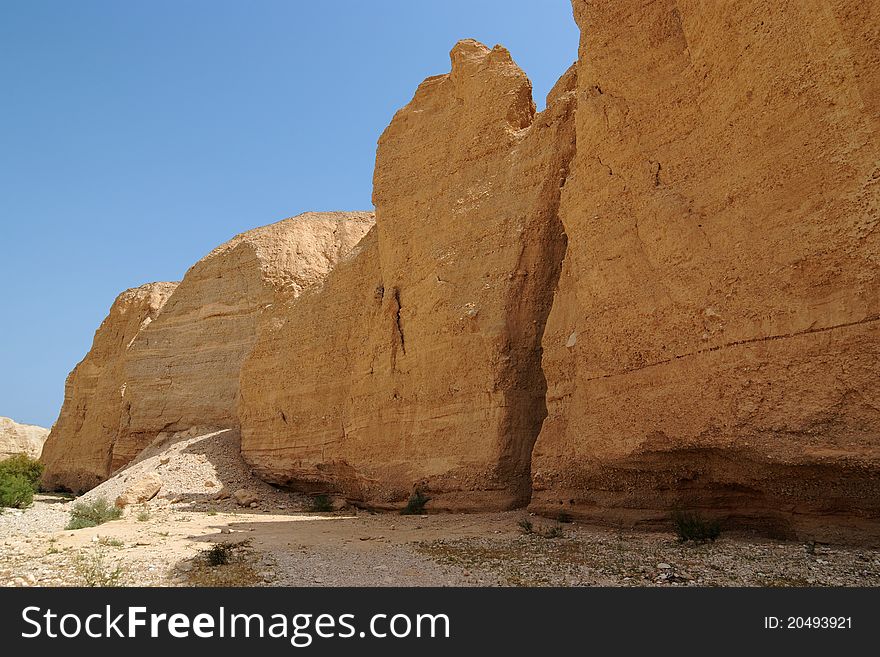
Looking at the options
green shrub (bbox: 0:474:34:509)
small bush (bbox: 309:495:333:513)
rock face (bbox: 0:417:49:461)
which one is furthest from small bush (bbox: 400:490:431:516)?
rock face (bbox: 0:417:49:461)

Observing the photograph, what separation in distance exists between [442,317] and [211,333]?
15176 mm

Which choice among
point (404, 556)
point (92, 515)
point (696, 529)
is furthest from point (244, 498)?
point (696, 529)

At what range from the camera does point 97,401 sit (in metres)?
28.6

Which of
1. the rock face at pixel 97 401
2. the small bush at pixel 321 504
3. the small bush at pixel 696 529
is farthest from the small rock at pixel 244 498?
the rock face at pixel 97 401

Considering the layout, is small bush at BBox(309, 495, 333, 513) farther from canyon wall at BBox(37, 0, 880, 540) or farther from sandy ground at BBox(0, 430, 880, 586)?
sandy ground at BBox(0, 430, 880, 586)

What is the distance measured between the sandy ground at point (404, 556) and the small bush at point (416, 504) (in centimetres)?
32

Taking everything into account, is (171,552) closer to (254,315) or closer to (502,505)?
(502,505)

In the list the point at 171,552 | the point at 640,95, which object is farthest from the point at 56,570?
the point at 640,95

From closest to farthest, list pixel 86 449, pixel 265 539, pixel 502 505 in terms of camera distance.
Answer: pixel 265 539, pixel 502 505, pixel 86 449

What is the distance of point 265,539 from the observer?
957cm

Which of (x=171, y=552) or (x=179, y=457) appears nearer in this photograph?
(x=171, y=552)

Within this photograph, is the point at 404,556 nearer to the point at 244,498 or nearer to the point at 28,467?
the point at 244,498

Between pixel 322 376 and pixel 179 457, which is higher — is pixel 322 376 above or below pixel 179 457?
above

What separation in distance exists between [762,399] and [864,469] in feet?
3.49
